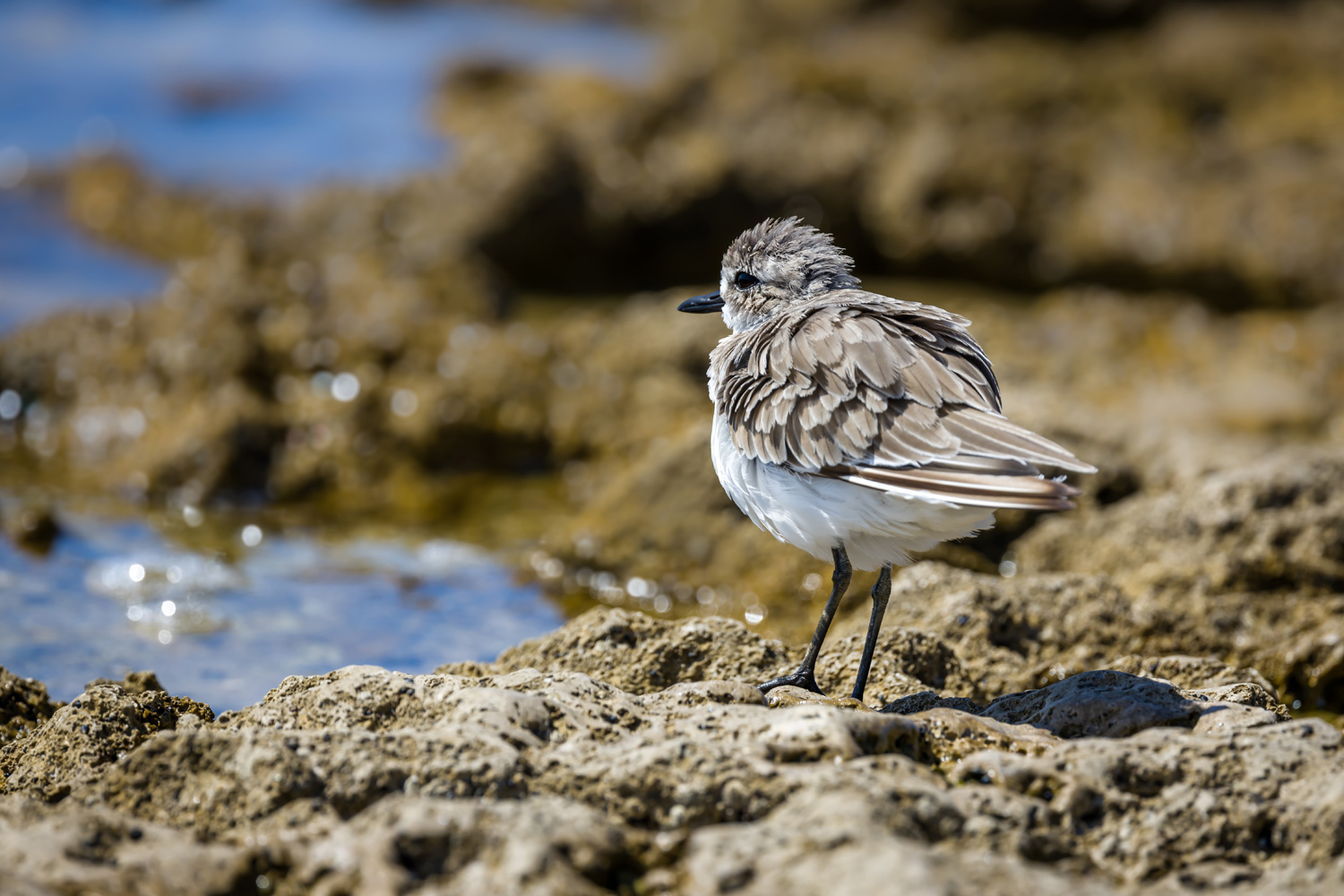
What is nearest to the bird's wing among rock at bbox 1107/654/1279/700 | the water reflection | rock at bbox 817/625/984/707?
rock at bbox 817/625/984/707

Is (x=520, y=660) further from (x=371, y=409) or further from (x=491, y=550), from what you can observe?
(x=371, y=409)

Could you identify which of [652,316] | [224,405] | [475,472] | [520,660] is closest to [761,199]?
[652,316]

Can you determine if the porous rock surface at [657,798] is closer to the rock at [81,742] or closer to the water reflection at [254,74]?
the rock at [81,742]

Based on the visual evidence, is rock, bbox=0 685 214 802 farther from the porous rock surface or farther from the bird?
the bird

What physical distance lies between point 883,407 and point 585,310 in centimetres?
1094

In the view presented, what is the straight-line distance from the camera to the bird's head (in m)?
6.70

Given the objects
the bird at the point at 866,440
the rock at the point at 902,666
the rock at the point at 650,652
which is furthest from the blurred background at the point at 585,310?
the rock at the point at 650,652

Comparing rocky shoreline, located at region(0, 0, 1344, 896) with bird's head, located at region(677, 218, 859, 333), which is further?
bird's head, located at region(677, 218, 859, 333)

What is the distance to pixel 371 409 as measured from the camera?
11.1 meters

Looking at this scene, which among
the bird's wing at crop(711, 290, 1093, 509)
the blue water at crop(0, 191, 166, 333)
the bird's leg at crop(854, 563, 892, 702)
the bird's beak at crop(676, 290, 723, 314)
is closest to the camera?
the bird's wing at crop(711, 290, 1093, 509)

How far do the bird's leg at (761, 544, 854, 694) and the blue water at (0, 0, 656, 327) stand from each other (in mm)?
12685

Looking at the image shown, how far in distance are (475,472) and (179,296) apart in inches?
150

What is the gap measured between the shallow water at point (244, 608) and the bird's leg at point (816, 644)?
2.91m

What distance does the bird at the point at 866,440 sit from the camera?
4.87 meters
